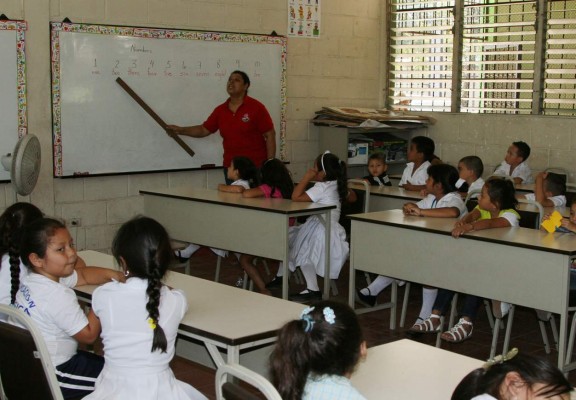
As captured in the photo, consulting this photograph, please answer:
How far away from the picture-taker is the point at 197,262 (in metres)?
6.71

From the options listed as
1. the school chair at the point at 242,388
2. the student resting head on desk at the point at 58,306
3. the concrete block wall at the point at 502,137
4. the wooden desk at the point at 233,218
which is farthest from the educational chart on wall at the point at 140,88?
the school chair at the point at 242,388

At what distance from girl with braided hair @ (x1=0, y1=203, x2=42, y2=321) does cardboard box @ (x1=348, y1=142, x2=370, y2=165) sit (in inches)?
188

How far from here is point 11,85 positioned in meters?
5.82

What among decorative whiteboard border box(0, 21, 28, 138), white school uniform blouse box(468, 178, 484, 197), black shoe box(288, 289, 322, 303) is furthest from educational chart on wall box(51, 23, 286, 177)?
white school uniform blouse box(468, 178, 484, 197)

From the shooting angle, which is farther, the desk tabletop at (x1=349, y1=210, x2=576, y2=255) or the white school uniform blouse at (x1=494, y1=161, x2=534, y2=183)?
the white school uniform blouse at (x1=494, y1=161, x2=534, y2=183)

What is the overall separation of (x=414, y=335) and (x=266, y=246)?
1.01 m

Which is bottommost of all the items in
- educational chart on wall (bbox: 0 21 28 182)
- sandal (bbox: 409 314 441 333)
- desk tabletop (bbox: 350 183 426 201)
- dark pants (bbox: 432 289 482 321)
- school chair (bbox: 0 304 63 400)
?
sandal (bbox: 409 314 441 333)

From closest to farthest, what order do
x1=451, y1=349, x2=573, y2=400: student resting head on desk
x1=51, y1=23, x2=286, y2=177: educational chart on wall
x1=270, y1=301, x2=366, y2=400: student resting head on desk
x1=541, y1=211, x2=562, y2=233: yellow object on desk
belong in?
x1=451, y1=349, x2=573, y2=400: student resting head on desk → x1=270, y1=301, x2=366, y2=400: student resting head on desk → x1=541, y1=211, x2=562, y2=233: yellow object on desk → x1=51, y1=23, x2=286, y2=177: educational chart on wall

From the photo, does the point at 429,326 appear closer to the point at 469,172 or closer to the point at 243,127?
the point at 469,172

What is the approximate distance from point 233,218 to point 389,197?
118 centimetres

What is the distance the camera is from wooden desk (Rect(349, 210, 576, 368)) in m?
3.68

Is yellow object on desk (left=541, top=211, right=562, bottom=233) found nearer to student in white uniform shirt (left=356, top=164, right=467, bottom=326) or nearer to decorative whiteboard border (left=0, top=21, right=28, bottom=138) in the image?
student in white uniform shirt (left=356, top=164, right=467, bottom=326)

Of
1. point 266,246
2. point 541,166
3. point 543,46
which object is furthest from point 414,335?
Result: point 543,46

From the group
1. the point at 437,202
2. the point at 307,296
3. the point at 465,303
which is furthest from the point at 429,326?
the point at 307,296
